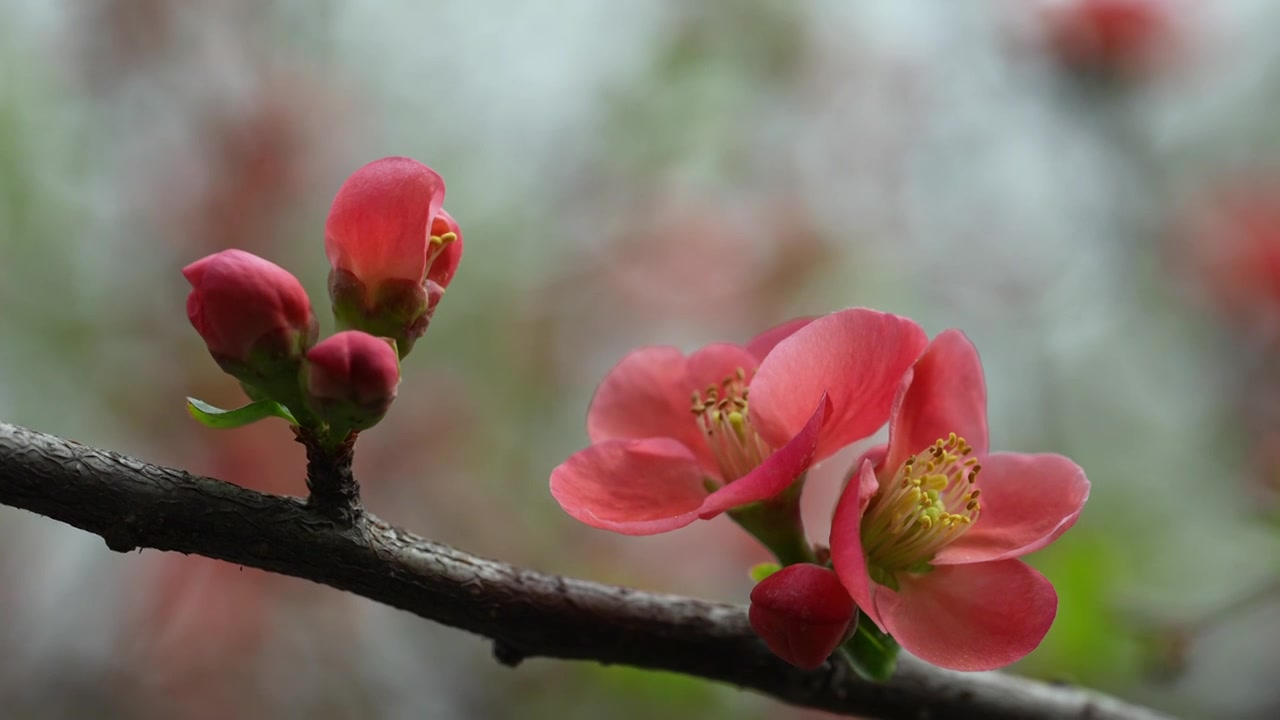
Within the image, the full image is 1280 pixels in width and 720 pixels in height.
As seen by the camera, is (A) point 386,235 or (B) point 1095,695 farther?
(B) point 1095,695

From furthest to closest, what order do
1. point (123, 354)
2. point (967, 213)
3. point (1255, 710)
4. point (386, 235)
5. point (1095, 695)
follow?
1. point (967, 213)
2. point (123, 354)
3. point (1255, 710)
4. point (1095, 695)
5. point (386, 235)

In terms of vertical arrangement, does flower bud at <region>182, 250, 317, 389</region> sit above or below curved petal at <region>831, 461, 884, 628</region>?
above

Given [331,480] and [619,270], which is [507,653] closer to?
[331,480]

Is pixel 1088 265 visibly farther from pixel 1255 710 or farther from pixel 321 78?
pixel 321 78

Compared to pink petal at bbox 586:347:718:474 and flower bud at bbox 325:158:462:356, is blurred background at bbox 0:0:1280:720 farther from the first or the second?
flower bud at bbox 325:158:462:356

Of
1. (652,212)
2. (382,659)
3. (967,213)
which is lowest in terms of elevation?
(382,659)

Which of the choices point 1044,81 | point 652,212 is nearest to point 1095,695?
point 652,212

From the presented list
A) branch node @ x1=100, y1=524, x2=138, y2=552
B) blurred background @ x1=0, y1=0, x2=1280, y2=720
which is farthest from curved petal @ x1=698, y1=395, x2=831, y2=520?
blurred background @ x1=0, y1=0, x2=1280, y2=720
